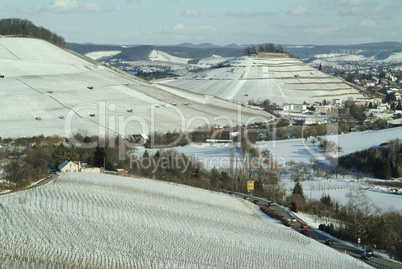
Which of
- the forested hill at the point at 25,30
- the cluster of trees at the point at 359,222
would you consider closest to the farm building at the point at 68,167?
the cluster of trees at the point at 359,222

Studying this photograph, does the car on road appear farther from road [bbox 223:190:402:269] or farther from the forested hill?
the forested hill

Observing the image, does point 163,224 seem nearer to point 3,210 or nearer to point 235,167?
point 3,210

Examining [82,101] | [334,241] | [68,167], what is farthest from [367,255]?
[82,101]

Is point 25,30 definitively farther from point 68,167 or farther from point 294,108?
point 68,167

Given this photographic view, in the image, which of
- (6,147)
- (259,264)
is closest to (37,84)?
(6,147)

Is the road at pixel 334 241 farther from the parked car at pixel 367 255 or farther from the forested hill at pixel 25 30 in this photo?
the forested hill at pixel 25 30
